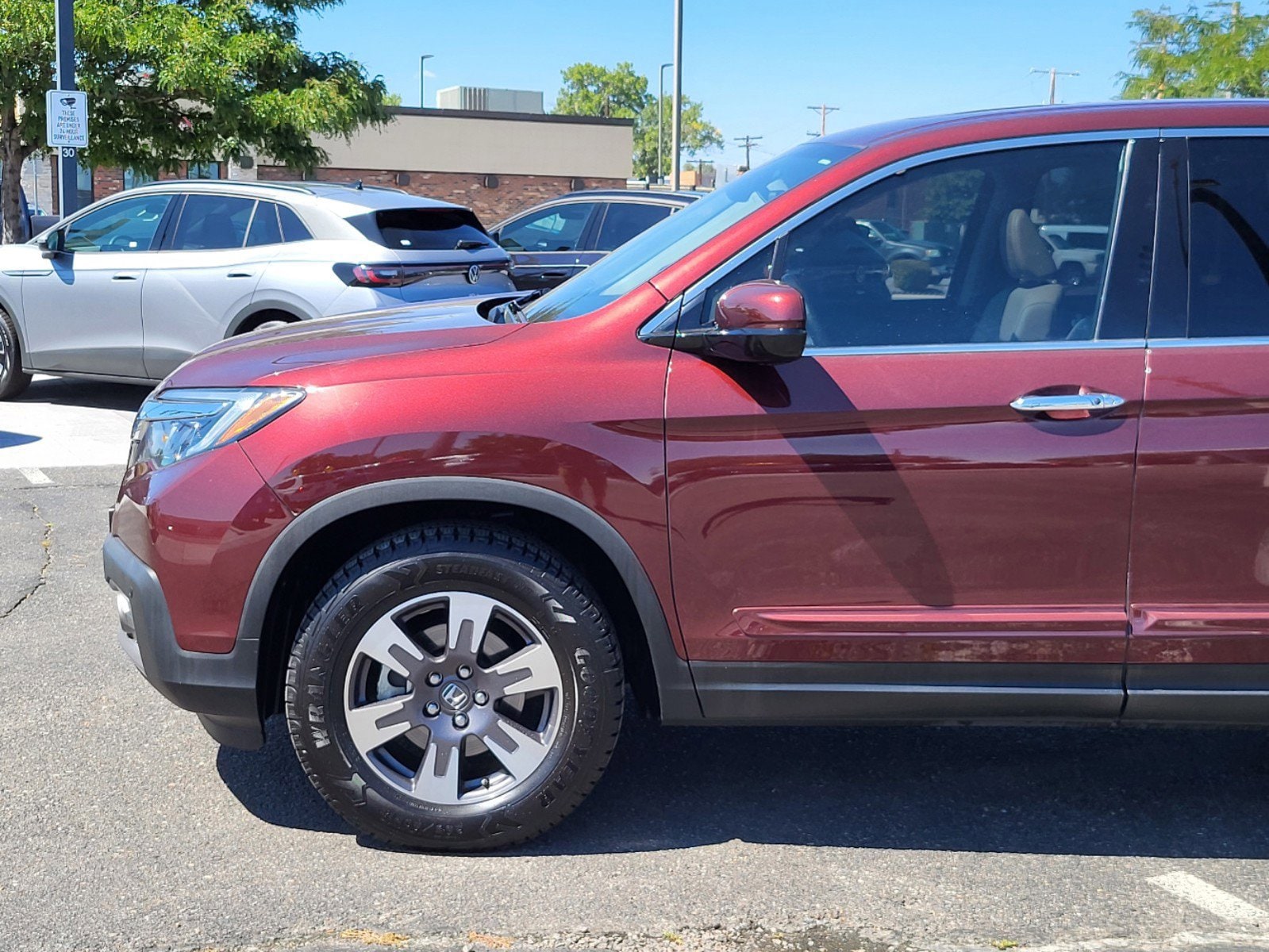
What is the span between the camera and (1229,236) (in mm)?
3361

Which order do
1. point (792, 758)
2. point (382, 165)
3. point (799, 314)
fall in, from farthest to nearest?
point (382, 165) → point (792, 758) → point (799, 314)

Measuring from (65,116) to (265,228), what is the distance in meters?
4.84

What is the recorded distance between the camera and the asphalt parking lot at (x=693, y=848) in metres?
3.14

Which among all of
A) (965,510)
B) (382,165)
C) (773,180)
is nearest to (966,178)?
(773,180)

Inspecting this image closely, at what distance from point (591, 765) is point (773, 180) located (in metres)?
1.62

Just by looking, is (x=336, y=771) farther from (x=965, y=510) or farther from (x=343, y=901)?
(x=965, y=510)

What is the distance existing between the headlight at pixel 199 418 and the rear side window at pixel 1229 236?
2.18 m

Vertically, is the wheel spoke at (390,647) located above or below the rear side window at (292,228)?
below

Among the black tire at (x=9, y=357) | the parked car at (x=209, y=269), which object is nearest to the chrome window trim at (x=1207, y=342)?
the parked car at (x=209, y=269)

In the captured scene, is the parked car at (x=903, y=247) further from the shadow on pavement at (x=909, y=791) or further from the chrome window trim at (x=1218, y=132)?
the shadow on pavement at (x=909, y=791)

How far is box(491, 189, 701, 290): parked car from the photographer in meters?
12.7

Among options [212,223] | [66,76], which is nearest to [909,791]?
[212,223]

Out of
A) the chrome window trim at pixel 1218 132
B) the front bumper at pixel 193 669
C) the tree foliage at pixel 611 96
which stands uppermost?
the tree foliage at pixel 611 96

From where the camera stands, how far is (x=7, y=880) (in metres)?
3.30
